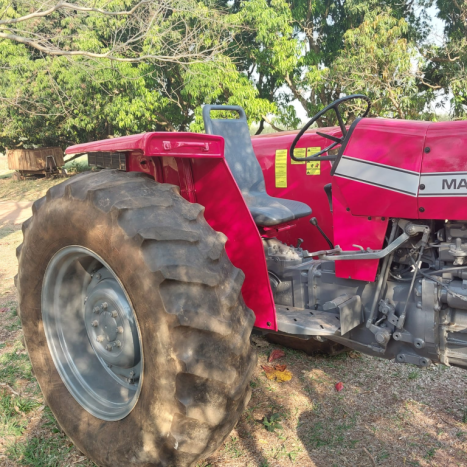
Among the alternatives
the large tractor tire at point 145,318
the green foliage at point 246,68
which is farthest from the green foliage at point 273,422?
the green foliage at point 246,68

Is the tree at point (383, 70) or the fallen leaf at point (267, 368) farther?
the tree at point (383, 70)

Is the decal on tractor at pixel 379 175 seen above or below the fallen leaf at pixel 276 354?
above

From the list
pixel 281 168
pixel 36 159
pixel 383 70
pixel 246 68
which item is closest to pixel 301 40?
pixel 246 68

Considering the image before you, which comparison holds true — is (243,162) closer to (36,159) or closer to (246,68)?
(246,68)

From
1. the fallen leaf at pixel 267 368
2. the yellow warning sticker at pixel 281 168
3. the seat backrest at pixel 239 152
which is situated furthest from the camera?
the yellow warning sticker at pixel 281 168

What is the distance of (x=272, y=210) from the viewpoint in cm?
263

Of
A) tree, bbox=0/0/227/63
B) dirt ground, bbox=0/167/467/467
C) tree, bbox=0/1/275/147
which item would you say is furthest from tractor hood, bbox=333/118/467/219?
tree, bbox=0/1/275/147

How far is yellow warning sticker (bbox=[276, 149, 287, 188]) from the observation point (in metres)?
3.21

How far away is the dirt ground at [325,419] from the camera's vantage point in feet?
6.73

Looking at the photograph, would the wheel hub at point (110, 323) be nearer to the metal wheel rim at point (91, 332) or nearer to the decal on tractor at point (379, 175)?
the metal wheel rim at point (91, 332)

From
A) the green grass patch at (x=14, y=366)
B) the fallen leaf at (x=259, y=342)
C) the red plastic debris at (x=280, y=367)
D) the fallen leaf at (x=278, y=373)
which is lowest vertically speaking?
the fallen leaf at (x=259, y=342)

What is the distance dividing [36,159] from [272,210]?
15925 mm

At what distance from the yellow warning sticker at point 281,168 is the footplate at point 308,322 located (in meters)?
1.20

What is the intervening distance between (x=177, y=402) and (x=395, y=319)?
0.98m
